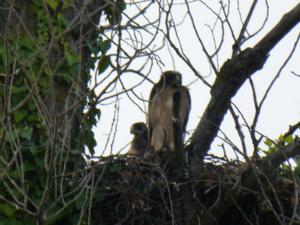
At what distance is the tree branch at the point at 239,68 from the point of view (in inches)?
271

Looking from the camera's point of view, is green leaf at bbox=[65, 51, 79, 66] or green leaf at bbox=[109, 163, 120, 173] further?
green leaf at bbox=[109, 163, 120, 173]

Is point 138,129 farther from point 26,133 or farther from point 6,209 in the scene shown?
point 6,209

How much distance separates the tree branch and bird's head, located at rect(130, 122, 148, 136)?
377 cm

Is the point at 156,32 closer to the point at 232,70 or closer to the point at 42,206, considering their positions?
the point at 232,70

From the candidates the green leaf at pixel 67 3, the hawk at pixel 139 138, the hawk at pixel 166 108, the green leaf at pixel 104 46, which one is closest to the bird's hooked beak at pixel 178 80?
the hawk at pixel 166 108

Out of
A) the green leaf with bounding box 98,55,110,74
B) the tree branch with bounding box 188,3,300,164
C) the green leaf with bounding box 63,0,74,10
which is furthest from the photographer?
the green leaf with bounding box 63,0,74,10

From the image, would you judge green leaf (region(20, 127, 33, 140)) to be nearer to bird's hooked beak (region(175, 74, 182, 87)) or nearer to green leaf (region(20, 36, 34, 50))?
green leaf (region(20, 36, 34, 50))

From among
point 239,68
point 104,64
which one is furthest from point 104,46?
point 239,68

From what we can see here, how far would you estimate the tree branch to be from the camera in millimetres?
6879

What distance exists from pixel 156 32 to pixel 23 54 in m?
1.53

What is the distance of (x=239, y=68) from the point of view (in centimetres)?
691

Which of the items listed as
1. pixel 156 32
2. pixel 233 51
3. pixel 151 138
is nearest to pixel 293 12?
pixel 233 51

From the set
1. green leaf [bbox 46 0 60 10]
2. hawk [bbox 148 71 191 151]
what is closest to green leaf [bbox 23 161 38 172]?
green leaf [bbox 46 0 60 10]

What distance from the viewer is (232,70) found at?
694cm
